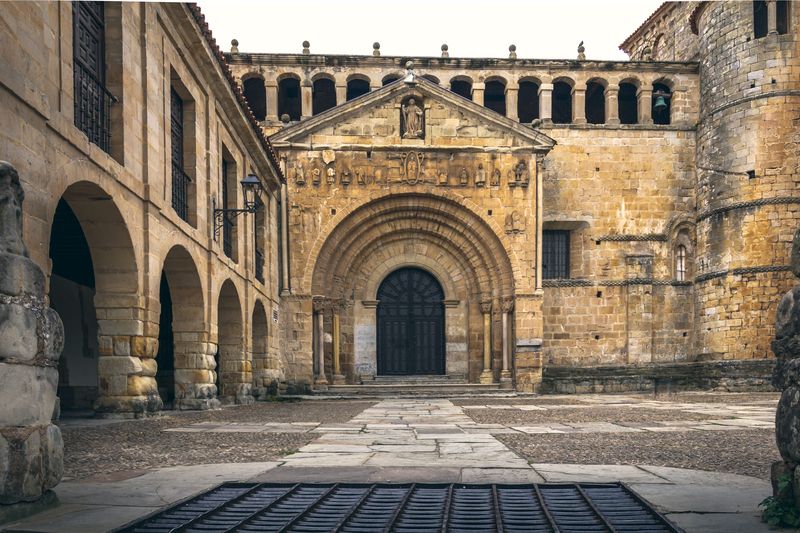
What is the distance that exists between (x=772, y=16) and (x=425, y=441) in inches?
850

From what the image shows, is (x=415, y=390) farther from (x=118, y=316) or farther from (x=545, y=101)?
(x=118, y=316)

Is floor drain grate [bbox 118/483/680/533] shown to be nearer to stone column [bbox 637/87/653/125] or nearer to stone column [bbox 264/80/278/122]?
stone column [bbox 264/80/278/122]

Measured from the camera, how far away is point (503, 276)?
2353 centimetres

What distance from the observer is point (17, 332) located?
3.99 metres

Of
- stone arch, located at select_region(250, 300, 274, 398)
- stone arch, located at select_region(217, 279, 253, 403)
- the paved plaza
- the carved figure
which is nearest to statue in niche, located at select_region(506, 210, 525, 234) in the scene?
the carved figure

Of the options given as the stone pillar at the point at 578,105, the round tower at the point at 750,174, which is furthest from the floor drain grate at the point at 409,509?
the stone pillar at the point at 578,105

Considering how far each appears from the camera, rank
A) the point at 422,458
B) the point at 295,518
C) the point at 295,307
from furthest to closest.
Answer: the point at 295,307 → the point at 422,458 → the point at 295,518

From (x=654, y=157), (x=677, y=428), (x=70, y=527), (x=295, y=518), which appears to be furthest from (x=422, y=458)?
(x=654, y=157)

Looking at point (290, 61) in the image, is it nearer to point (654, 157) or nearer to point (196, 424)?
point (654, 157)

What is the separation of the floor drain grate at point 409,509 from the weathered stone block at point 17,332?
1127mm

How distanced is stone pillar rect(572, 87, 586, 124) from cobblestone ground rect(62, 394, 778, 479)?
15427mm

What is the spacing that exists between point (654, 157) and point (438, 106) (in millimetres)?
8561

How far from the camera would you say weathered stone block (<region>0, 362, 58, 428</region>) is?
3.92 m

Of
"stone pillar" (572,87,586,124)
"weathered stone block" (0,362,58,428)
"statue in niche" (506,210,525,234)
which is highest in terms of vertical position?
"stone pillar" (572,87,586,124)
